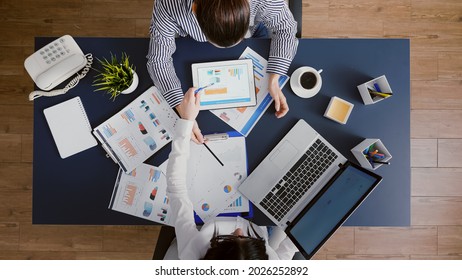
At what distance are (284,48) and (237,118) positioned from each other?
298 mm

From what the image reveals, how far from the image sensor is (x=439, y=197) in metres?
2.04

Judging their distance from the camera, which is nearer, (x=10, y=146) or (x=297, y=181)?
(x=297, y=181)

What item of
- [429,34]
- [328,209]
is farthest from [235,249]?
[429,34]

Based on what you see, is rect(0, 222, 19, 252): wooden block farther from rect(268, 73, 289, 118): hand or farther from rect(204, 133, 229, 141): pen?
rect(268, 73, 289, 118): hand

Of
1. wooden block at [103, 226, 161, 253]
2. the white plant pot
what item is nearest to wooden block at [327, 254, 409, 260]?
wooden block at [103, 226, 161, 253]

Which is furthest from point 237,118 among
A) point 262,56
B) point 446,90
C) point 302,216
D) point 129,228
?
point 446,90

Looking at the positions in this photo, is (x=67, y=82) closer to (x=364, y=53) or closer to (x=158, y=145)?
(x=158, y=145)

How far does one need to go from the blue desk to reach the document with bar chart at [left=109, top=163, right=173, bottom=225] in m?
0.03

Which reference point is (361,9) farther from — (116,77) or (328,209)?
(116,77)

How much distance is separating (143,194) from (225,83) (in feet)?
1.67

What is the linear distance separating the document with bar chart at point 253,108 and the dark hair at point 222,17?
32 cm

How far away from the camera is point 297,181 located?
4.32 ft

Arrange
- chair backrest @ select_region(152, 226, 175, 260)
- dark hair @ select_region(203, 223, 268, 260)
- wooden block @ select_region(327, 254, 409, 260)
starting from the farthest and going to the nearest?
wooden block @ select_region(327, 254, 409, 260), chair backrest @ select_region(152, 226, 175, 260), dark hair @ select_region(203, 223, 268, 260)

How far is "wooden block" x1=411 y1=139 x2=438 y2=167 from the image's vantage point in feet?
6.67
